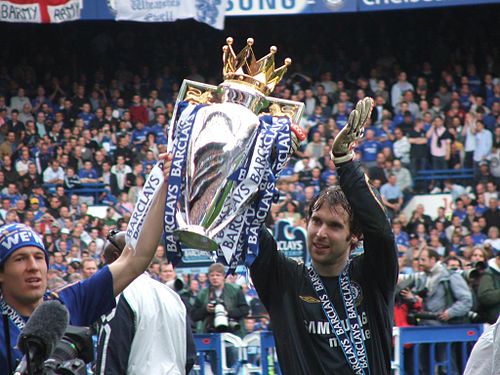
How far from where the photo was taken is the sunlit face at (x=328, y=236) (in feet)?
14.9

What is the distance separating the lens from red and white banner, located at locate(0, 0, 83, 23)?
786 inches

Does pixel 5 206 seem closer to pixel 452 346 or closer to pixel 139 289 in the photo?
pixel 452 346

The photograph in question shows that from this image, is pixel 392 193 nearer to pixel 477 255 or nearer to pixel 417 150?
pixel 417 150

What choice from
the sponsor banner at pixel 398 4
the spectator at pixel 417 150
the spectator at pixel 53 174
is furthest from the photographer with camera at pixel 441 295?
the sponsor banner at pixel 398 4

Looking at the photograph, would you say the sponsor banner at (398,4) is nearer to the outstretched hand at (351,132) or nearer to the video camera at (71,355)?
the outstretched hand at (351,132)

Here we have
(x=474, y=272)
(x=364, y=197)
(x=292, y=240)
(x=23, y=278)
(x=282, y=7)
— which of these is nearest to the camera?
(x=23, y=278)

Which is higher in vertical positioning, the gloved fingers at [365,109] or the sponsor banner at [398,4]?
the sponsor banner at [398,4]

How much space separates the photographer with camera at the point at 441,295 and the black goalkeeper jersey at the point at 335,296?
5.31 metres

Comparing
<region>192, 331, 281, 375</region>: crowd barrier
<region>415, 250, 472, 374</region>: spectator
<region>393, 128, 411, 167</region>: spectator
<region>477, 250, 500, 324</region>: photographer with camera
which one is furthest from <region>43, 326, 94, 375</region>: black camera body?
<region>393, 128, 411, 167</region>: spectator

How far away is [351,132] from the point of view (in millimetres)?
4293

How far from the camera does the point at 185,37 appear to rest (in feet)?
76.2

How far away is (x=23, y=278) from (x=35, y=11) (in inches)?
653

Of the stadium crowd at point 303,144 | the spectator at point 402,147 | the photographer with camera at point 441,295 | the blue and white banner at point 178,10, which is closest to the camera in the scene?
the photographer with camera at point 441,295

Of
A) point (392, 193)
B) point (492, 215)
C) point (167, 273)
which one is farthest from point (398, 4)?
point (167, 273)
